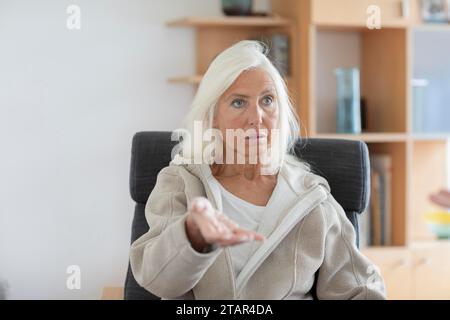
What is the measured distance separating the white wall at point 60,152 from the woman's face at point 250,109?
18cm

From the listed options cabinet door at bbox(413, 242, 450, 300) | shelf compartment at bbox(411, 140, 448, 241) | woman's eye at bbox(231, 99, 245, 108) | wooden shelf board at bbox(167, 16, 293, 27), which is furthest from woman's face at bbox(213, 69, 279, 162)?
shelf compartment at bbox(411, 140, 448, 241)

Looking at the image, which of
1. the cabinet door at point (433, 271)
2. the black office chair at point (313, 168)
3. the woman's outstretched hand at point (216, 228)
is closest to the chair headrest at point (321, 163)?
the black office chair at point (313, 168)

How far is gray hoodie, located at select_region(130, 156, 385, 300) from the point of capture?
0.91 m

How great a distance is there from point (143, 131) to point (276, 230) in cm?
27

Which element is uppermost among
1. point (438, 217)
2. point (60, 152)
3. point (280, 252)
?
point (60, 152)

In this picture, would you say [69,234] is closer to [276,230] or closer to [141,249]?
[141,249]

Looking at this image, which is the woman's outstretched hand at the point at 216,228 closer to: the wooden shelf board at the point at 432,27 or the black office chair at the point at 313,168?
the black office chair at the point at 313,168

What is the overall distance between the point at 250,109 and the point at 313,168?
19 cm

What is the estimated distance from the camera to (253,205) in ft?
3.03

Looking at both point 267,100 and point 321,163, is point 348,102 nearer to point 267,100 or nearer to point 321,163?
point 321,163

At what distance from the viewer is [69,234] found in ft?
3.42

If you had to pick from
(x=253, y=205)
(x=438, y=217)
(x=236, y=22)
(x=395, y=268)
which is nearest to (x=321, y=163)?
(x=253, y=205)

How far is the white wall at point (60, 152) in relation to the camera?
101 cm

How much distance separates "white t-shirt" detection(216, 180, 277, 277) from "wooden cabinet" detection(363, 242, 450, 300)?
967mm
